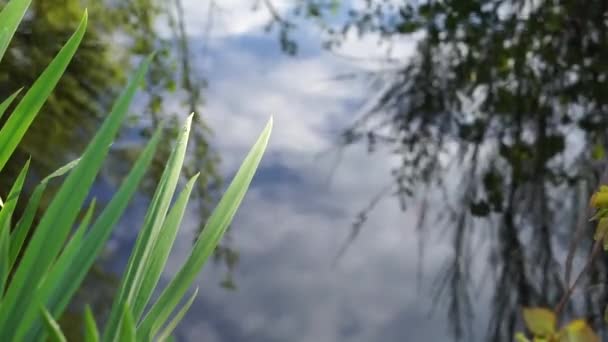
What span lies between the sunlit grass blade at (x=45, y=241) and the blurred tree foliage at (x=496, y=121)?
3.75 ft

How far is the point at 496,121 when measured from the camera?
2027mm

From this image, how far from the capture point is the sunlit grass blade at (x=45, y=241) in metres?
0.58

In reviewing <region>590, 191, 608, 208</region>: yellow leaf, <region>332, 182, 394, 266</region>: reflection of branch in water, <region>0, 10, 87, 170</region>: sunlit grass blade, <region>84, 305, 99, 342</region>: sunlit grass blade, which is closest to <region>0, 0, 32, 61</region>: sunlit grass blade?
<region>0, 10, 87, 170</region>: sunlit grass blade

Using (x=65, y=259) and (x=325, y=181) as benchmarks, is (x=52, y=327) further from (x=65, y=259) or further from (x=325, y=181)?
(x=325, y=181)

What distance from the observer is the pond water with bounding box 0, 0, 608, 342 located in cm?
165

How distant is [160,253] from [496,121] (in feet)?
4.91

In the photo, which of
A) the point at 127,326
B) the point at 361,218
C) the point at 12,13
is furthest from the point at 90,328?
the point at 361,218

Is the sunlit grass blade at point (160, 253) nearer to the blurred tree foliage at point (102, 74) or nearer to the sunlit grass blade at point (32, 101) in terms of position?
the sunlit grass blade at point (32, 101)

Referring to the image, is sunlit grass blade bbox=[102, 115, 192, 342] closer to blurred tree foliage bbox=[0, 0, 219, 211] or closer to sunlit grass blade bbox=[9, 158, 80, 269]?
sunlit grass blade bbox=[9, 158, 80, 269]

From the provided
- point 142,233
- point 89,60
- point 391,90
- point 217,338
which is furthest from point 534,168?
point 142,233

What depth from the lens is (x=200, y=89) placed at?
220cm

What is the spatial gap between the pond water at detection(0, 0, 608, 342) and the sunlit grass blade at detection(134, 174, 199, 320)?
932mm

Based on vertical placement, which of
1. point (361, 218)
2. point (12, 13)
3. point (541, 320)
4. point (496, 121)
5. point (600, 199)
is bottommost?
point (361, 218)

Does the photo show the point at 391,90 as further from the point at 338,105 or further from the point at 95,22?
the point at 95,22
